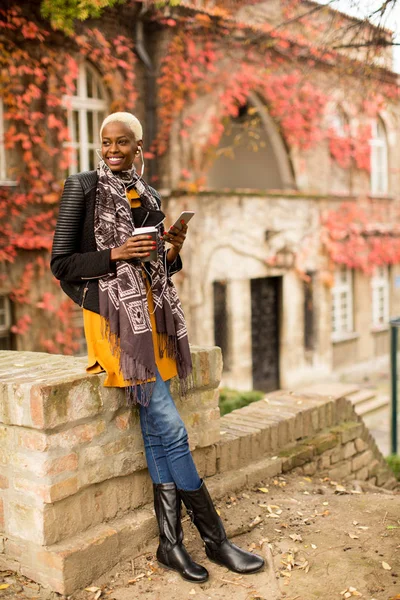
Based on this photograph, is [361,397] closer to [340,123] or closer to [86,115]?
[340,123]

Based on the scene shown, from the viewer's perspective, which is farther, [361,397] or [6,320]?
[361,397]

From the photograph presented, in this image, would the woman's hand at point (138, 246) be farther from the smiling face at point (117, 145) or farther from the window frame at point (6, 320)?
the window frame at point (6, 320)

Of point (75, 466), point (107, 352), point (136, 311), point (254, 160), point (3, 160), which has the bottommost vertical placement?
point (75, 466)

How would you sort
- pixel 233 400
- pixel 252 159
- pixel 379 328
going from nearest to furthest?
1. pixel 233 400
2. pixel 252 159
3. pixel 379 328

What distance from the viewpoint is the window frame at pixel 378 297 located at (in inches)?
650

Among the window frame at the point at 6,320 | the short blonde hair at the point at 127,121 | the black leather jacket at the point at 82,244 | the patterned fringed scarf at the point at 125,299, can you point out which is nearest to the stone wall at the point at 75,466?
the patterned fringed scarf at the point at 125,299

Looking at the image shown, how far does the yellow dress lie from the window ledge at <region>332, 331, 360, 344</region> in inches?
480

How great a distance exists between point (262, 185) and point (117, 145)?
38.7 feet

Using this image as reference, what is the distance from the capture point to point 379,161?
1689cm

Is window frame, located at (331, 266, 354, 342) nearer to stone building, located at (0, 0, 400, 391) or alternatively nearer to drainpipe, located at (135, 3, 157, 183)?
stone building, located at (0, 0, 400, 391)

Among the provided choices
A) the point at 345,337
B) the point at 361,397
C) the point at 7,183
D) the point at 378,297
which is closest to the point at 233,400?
the point at 7,183

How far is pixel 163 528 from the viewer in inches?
134

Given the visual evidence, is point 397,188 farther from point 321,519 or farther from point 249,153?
point 321,519

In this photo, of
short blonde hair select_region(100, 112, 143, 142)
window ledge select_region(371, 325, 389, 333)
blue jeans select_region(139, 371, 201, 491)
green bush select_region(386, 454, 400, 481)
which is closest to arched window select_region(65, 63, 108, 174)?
green bush select_region(386, 454, 400, 481)
